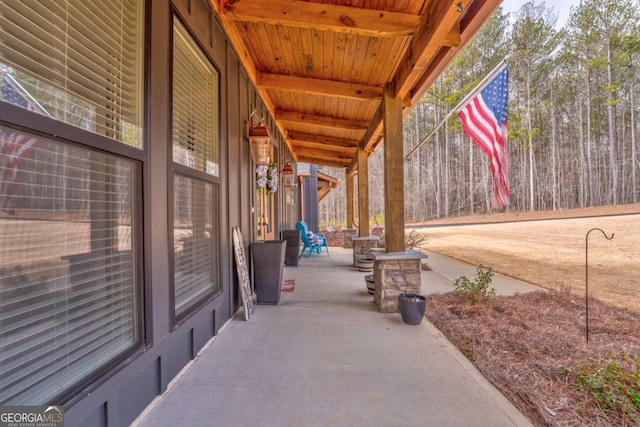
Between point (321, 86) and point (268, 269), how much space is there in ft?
8.40

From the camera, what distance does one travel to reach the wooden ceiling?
2660mm

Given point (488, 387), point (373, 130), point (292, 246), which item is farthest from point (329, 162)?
point (488, 387)

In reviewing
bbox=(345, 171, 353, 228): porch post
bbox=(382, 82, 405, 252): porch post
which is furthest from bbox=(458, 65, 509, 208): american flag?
bbox=(345, 171, 353, 228): porch post

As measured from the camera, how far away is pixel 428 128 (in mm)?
24375

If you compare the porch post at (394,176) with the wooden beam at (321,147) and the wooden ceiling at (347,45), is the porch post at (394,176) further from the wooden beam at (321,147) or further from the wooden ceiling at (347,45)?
the wooden beam at (321,147)

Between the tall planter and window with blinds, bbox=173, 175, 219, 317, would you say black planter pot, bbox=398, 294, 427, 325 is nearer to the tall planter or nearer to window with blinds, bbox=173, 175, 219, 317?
the tall planter

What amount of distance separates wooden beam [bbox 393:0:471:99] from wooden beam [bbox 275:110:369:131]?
92.0 inches

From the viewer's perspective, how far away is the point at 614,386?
1.90 m

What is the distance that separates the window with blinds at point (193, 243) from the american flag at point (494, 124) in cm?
270

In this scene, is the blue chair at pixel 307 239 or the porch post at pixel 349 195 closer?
the blue chair at pixel 307 239

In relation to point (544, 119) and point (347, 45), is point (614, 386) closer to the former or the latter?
point (347, 45)

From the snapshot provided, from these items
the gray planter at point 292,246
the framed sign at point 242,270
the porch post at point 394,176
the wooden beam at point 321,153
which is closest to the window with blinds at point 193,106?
the framed sign at point 242,270

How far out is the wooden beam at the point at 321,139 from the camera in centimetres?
744

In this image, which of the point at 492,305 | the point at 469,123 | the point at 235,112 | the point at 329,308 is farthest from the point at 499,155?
the point at 235,112
